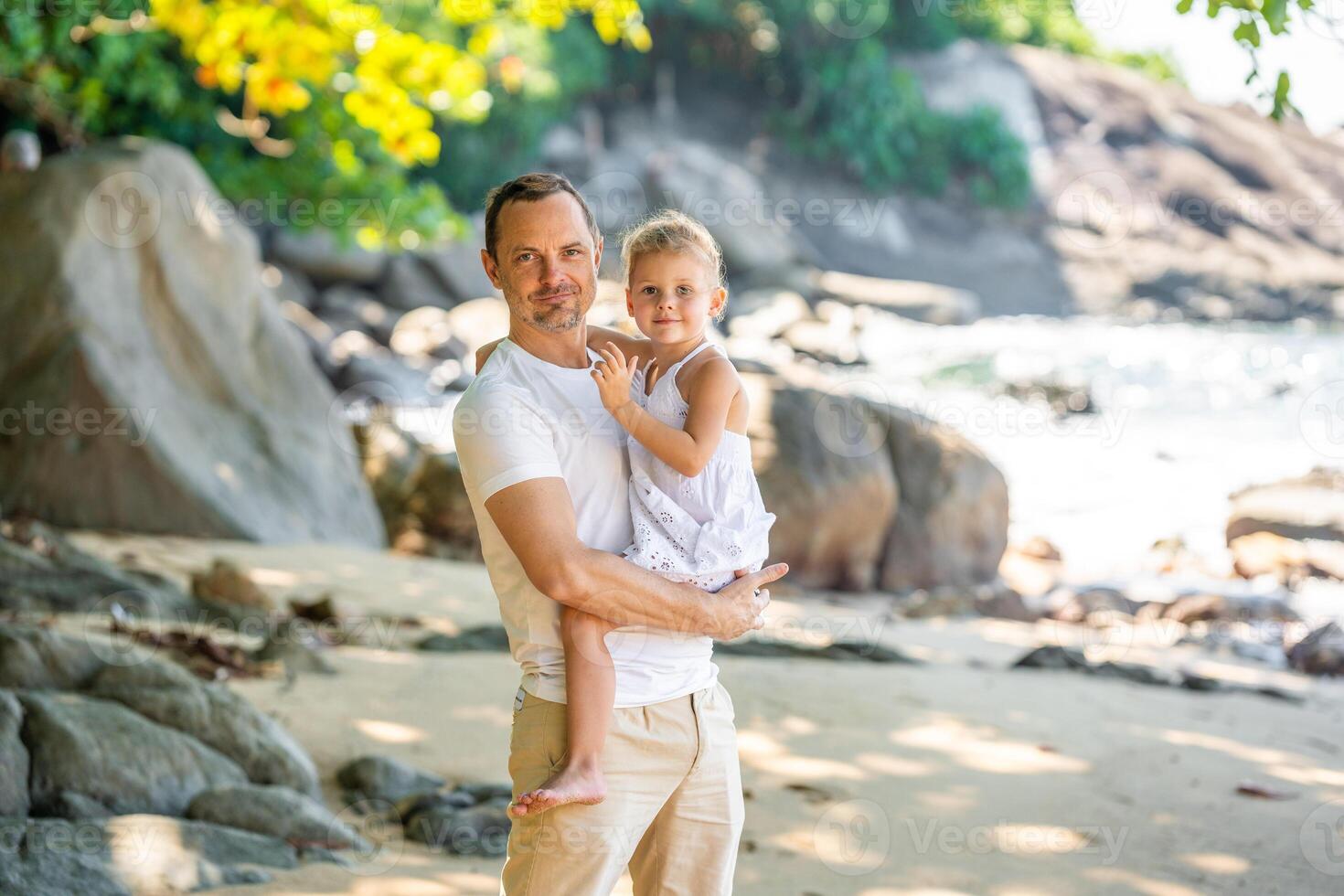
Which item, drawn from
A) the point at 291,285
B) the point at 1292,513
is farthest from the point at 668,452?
the point at 291,285

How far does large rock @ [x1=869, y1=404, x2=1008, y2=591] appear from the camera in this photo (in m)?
9.15

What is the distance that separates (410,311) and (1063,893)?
19836mm

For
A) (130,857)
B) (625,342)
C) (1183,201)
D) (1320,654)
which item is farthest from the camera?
(1183,201)

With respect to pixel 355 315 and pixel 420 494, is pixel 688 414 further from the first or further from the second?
pixel 355 315

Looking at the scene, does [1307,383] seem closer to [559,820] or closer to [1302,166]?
[1302,166]

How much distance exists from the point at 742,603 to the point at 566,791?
44 cm

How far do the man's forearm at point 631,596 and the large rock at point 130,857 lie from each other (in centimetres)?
141

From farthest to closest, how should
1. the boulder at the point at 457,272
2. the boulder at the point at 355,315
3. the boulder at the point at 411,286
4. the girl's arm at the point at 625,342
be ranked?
the boulder at the point at 457,272 → the boulder at the point at 411,286 → the boulder at the point at 355,315 → the girl's arm at the point at 625,342

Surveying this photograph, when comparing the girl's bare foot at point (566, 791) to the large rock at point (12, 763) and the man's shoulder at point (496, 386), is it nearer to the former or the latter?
the man's shoulder at point (496, 386)

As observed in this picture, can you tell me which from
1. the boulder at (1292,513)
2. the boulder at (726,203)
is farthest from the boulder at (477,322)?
the boulder at (1292,513)

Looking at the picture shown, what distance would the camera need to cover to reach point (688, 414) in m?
2.37

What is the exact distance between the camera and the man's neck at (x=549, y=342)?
7.62ft

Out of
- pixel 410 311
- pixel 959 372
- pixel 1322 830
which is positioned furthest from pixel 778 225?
pixel 1322 830

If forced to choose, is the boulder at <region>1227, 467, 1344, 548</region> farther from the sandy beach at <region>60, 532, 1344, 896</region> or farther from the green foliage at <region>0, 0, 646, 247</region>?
the green foliage at <region>0, 0, 646, 247</region>
